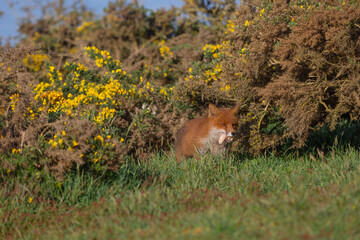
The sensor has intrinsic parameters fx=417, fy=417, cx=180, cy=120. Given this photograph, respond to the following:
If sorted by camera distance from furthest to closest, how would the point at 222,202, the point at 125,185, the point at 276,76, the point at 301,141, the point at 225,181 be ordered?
1. the point at 276,76
2. the point at 301,141
3. the point at 225,181
4. the point at 125,185
5. the point at 222,202

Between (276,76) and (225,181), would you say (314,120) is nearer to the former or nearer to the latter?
(276,76)

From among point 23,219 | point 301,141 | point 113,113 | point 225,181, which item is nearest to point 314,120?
point 301,141

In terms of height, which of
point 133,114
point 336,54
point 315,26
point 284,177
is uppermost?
point 315,26

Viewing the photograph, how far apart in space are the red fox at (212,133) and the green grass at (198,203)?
341 millimetres

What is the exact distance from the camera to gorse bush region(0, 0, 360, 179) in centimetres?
573

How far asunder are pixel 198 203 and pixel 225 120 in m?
2.45

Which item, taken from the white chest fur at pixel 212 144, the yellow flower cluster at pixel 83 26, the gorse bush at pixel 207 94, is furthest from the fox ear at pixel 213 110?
the yellow flower cluster at pixel 83 26

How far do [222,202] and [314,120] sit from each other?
307 cm

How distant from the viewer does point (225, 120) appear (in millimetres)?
7090

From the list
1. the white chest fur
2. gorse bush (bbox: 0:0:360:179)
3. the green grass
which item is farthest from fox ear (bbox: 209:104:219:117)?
the green grass

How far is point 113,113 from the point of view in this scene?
8.05m

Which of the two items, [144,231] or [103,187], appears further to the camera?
[103,187]

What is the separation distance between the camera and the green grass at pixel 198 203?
147 inches

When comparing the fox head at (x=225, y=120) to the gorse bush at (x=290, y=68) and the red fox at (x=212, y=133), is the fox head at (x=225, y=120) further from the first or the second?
the gorse bush at (x=290, y=68)
